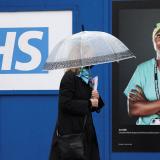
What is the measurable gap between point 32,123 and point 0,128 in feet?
1.27

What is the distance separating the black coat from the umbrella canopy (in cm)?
21

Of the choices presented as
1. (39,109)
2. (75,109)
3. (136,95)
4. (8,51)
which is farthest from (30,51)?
(75,109)

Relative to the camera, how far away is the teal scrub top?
579 cm

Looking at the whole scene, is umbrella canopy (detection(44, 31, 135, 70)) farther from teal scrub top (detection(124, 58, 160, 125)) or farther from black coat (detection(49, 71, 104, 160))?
teal scrub top (detection(124, 58, 160, 125))

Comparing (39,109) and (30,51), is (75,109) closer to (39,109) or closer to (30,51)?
(39,109)

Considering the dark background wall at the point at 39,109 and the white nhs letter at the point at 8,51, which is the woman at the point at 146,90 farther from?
the white nhs letter at the point at 8,51

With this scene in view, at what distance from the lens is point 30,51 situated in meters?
5.98

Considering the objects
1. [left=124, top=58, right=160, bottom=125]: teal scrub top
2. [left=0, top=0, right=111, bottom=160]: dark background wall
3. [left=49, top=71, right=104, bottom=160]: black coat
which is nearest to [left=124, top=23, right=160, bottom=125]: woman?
[left=124, top=58, right=160, bottom=125]: teal scrub top

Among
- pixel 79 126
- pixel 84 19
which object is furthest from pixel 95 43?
pixel 84 19

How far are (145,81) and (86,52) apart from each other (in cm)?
198

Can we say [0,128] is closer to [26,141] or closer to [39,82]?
[26,141]

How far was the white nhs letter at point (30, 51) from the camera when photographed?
5.97 metres

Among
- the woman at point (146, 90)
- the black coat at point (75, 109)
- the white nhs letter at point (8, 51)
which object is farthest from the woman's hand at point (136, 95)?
the black coat at point (75, 109)

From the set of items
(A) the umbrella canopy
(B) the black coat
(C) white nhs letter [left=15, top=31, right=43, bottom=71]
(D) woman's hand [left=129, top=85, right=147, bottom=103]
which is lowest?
(B) the black coat
